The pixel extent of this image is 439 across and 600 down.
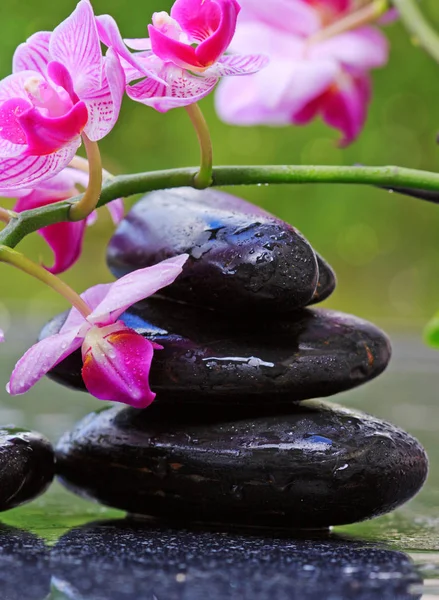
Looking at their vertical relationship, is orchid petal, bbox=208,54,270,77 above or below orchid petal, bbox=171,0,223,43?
below

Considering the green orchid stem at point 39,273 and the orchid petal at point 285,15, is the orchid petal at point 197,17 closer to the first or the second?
the green orchid stem at point 39,273

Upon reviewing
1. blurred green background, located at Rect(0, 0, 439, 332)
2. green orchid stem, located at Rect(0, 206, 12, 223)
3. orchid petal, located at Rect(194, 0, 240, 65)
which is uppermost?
→ orchid petal, located at Rect(194, 0, 240, 65)

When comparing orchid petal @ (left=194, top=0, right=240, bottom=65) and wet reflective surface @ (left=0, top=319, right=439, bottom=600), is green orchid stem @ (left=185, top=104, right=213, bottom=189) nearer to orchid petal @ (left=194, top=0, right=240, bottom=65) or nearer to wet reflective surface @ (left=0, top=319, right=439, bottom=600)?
orchid petal @ (left=194, top=0, right=240, bottom=65)

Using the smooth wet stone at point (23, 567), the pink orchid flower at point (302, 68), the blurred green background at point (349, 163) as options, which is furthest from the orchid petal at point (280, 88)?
the blurred green background at point (349, 163)

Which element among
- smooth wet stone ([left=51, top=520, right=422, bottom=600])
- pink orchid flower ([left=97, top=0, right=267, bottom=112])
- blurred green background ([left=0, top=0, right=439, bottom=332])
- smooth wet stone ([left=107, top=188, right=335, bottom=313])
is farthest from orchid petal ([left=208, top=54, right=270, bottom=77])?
blurred green background ([left=0, top=0, right=439, bottom=332])

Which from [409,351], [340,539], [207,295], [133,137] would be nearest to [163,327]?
[207,295]

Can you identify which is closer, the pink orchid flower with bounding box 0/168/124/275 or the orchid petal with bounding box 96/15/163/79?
the orchid petal with bounding box 96/15/163/79
